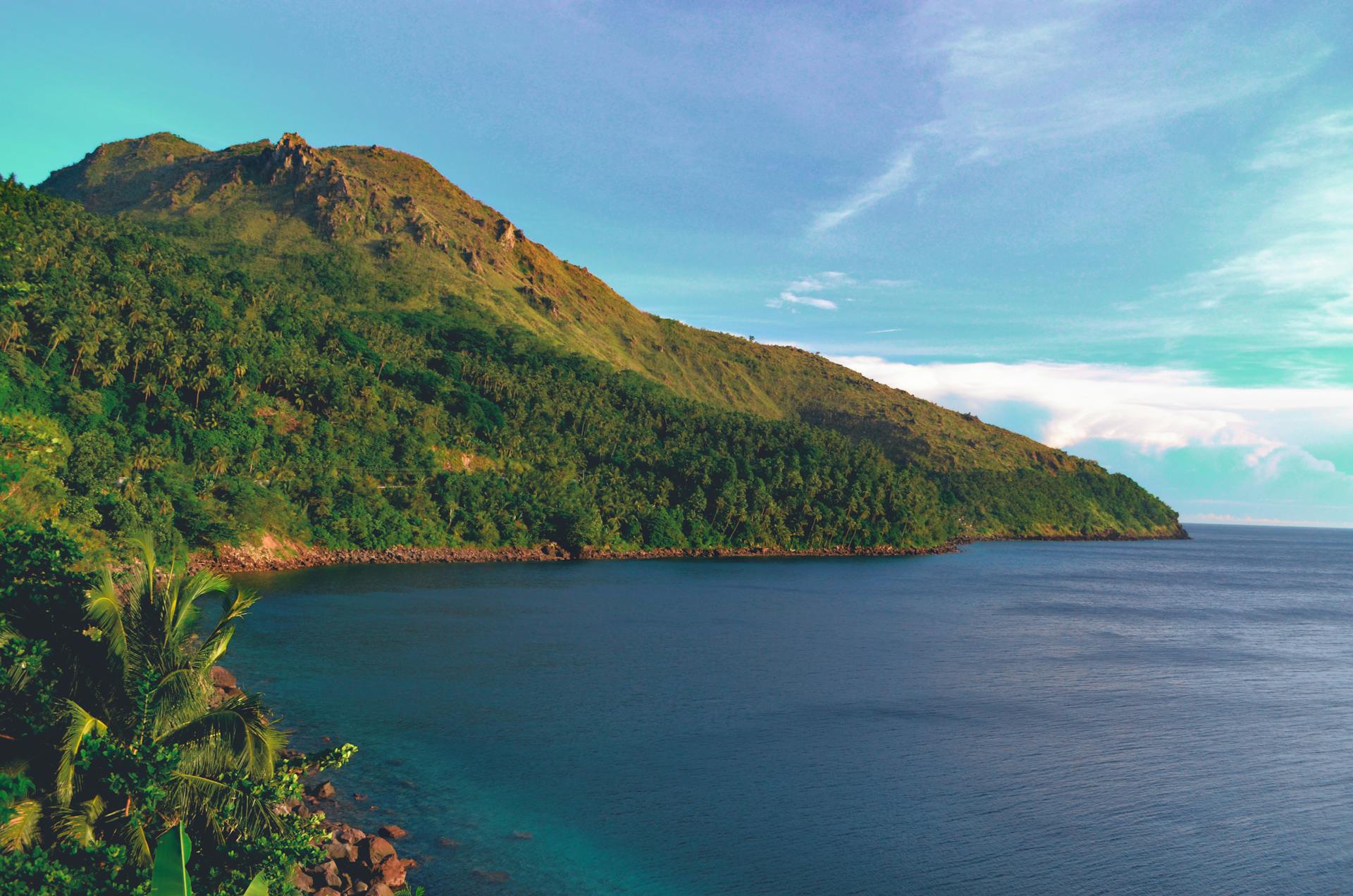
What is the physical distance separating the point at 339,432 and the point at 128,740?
106 m

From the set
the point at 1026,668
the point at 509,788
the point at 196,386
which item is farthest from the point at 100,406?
the point at 1026,668

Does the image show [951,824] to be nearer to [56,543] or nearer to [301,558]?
[56,543]

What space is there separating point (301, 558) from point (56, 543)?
274ft

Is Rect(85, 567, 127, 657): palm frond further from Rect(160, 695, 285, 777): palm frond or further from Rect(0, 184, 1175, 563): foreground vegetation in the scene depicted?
Rect(0, 184, 1175, 563): foreground vegetation

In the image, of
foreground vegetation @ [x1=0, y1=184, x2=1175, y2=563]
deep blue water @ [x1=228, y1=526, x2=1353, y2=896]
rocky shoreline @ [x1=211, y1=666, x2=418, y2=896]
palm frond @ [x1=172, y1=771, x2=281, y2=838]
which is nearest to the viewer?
palm frond @ [x1=172, y1=771, x2=281, y2=838]

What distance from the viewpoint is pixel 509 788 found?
98.6 feet

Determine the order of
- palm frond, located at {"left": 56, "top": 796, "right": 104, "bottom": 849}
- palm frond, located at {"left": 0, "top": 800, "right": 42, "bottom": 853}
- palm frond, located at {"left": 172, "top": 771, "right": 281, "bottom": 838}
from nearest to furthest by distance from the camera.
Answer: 1. palm frond, located at {"left": 0, "top": 800, "right": 42, "bottom": 853}
2. palm frond, located at {"left": 56, "top": 796, "right": 104, "bottom": 849}
3. palm frond, located at {"left": 172, "top": 771, "right": 281, "bottom": 838}

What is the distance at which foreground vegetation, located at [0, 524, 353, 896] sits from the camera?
639 inches

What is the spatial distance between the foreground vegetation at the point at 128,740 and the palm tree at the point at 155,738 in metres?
0.03

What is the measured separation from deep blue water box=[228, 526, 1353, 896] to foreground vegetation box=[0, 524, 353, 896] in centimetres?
714

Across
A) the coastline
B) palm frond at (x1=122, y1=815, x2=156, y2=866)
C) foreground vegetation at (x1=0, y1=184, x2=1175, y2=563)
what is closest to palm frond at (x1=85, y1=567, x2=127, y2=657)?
palm frond at (x1=122, y1=815, x2=156, y2=866)

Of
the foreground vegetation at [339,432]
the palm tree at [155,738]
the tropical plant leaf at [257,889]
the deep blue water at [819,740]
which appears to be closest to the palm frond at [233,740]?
the palm tree at [155,738]

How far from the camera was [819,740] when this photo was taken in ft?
123

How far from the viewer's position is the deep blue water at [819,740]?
82.6 ft
